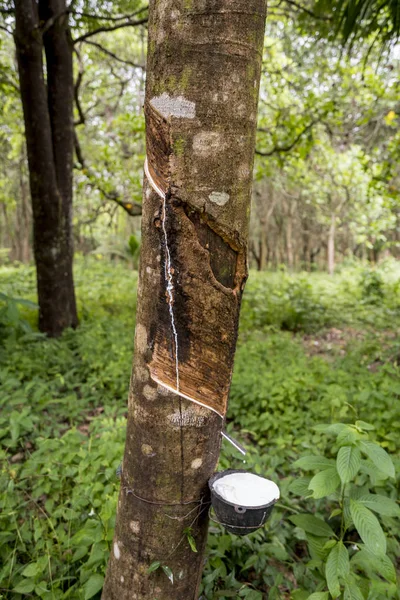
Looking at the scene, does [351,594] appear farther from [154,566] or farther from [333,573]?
[154,566]

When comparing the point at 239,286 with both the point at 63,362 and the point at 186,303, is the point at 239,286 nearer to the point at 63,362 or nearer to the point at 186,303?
the point at 186,303

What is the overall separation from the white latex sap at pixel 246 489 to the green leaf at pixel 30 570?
1.07m

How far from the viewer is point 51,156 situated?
16.2 ft

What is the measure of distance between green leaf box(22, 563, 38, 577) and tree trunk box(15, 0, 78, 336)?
3663 mm

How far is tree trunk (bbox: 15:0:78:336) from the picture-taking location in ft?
15.4

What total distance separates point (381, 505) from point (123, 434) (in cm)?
179

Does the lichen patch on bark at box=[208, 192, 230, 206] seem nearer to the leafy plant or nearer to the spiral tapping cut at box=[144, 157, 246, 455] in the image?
the spiral tapping cut at box=[144, 157, 246, 455]

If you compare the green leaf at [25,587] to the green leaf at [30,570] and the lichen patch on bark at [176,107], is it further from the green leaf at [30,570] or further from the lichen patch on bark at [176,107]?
the lichen patch on bark at [176,107]

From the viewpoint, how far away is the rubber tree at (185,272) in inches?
45.0

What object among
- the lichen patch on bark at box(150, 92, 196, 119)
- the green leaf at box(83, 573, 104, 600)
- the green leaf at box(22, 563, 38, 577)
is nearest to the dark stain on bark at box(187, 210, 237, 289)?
the lichen patch on bark at box(150, 92, 196, 119)

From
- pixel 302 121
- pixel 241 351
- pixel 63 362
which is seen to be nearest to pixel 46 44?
pixel 302 121

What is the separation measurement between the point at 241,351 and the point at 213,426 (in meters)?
3.73

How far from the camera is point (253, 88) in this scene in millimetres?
1208

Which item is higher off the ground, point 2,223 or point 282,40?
point 282,40
